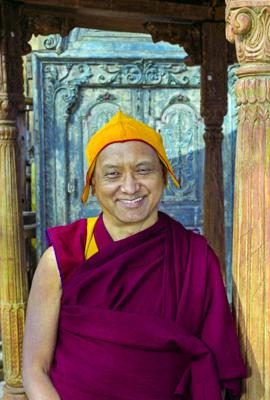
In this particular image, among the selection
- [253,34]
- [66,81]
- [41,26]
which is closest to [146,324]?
[253,34]

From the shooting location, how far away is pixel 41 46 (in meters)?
7.70

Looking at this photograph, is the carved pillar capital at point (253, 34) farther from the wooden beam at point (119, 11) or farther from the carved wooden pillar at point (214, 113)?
the carved wooden pillar at point (214, 113)

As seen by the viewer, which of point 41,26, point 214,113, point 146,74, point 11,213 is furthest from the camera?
point 146,74

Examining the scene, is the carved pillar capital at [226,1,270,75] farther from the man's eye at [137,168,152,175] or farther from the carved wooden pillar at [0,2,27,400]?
the carved wooden pillar at [0,2,27,400]

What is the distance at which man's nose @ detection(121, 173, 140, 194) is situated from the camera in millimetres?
1907

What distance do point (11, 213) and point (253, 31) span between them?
2342mm

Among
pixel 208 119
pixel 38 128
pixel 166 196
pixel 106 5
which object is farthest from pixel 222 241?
pixel 38 128

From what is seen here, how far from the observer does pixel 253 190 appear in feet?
6.07

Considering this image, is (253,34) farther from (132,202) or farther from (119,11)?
(119,11)

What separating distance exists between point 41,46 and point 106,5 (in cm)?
378

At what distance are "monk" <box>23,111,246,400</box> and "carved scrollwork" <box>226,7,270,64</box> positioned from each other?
0.42m

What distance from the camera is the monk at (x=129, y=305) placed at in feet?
6.13

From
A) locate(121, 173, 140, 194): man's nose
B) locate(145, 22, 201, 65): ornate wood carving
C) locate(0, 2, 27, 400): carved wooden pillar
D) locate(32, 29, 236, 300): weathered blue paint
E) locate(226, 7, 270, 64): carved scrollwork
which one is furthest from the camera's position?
locate(32, 29, 236, 300): weathered blue paint

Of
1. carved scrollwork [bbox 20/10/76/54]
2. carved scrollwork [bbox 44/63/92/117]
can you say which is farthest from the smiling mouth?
carved scrollwork [bbox 44/63/92/117]
